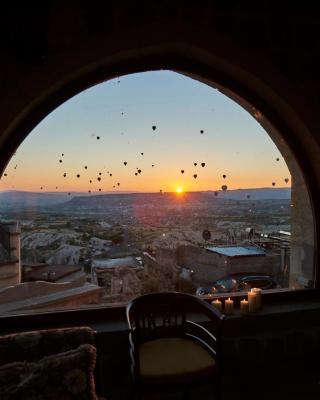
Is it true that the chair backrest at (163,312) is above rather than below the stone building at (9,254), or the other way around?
below

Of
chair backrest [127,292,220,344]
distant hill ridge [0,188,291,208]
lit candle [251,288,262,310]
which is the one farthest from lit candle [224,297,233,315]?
distant hill ridge [0,188,291,208]

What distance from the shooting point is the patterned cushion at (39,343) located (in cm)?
152

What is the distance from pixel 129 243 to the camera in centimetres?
274

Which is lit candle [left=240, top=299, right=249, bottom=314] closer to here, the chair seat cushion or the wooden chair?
the wooden chair

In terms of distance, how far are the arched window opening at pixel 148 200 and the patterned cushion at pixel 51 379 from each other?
1.19 meters

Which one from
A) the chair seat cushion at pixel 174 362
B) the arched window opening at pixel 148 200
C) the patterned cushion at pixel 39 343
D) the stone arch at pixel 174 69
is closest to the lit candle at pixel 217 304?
the arched window opening at pixel 148 200

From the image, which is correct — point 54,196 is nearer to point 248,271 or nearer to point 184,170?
point 184,170

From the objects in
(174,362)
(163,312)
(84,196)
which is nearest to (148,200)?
(84,196)

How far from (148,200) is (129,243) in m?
0.31

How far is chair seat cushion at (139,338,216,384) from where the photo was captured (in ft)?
6.37

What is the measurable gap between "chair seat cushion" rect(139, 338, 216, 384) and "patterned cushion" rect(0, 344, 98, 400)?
616 mm

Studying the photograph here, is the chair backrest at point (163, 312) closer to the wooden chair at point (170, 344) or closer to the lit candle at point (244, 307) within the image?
the wooden chair at point (170, 344)

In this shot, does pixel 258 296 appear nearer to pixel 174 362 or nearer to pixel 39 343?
pixel 174 362

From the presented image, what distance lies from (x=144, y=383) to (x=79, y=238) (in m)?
1.04
